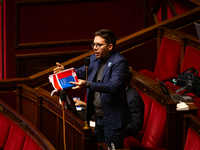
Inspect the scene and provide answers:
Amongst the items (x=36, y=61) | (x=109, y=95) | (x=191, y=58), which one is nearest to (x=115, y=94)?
(x=109, y=95)

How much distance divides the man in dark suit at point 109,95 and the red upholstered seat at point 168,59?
25.2 inches

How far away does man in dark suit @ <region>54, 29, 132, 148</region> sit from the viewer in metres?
0.93

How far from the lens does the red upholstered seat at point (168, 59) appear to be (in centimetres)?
156

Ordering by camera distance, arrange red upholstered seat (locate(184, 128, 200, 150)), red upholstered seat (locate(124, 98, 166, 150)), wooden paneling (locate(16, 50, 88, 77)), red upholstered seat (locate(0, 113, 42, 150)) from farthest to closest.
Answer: wooden paneling (locate(16, 50, 88, 77)) → red upholstered seat (locate(124, 98, 166, 150)) → red upholstered seat (locate(0, 113, 42, 150)) → red upholstered seat (locate(184, 128, 200, 150))

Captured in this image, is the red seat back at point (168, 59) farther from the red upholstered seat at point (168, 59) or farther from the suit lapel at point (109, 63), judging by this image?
the suit lapel at point (109, 63)

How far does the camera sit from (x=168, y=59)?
157cm

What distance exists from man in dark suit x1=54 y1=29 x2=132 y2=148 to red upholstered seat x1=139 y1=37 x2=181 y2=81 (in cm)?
64

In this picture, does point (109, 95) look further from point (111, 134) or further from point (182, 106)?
point (182, 106)

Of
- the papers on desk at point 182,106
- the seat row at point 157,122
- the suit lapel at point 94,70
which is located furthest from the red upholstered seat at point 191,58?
the suit lapel at point 94,70

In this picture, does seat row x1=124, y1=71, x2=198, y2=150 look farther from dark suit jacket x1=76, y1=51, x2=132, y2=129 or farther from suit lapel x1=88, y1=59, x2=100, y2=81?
suit lapel x1=88, y1=59, x2=100, y2=81

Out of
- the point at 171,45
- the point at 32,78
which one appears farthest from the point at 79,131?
the point at 171,45

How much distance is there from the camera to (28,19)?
196 cm

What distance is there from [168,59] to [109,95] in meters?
0.71

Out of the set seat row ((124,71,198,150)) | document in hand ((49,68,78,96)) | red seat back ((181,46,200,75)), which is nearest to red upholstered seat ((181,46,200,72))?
red seat back ((181,46,200,75))
